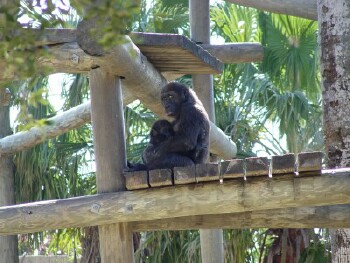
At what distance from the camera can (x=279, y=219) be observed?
570 centimetres

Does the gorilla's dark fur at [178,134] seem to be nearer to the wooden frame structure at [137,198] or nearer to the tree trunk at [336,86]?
the wooden frame structure at [137,198]

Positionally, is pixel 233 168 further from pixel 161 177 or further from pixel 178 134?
pixel 178 134

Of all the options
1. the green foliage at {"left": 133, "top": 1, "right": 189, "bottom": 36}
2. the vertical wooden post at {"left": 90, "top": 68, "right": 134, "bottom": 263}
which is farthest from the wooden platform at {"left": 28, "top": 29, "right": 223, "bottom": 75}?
the green foliage at {"left": 133, "top": 1, "right": 189, "bottom": 36}

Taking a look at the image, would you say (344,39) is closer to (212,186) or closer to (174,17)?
(212,186)

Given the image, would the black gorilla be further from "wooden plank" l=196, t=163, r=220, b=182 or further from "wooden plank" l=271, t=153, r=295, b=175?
"wooden plank" l=271, t=153, r=295, b=175

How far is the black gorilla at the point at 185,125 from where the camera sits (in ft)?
21.5

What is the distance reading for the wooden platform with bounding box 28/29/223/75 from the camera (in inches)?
234

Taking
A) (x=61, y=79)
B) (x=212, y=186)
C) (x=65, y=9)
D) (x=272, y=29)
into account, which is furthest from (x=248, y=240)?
(x=65, y=9)

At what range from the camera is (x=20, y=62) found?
226 centimetres

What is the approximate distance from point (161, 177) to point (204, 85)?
2.97 meters

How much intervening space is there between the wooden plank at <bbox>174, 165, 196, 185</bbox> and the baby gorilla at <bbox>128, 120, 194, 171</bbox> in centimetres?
62

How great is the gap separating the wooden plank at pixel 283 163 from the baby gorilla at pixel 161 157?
134 centimetres

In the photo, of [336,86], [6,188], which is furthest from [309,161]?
[6,188]

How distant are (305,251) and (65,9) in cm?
753
